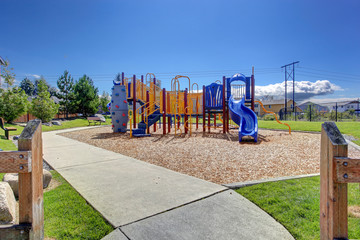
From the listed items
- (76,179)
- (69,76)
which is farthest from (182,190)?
(69,76)

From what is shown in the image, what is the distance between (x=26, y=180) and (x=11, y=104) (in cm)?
2023

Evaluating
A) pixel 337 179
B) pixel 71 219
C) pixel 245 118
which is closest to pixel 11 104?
pixel 245 118

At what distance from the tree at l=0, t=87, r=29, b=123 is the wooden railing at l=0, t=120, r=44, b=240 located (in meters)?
19.8

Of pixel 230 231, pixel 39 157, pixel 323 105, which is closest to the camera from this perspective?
pixel 39 157

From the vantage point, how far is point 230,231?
7.52ft

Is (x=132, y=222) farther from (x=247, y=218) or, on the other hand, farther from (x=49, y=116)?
(x=49, y=116)

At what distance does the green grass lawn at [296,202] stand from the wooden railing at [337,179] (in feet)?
2.71

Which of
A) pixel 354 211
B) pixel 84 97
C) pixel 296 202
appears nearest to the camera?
pixel 354 211

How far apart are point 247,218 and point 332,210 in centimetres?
123

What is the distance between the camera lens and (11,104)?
17.2m

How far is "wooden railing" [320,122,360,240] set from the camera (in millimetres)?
1477

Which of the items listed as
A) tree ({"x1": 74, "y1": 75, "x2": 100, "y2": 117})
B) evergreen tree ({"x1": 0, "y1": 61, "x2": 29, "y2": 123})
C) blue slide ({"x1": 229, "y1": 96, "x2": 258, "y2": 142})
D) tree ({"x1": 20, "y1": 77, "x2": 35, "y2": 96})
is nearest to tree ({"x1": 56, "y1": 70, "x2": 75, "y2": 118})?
tree ({"x1": 74, "y1": 75, "x2": 100, "y2": 117})

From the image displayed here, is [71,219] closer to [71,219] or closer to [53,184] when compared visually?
[71,219]

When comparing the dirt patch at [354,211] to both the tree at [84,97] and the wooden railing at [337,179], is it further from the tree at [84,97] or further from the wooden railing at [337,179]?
the tree at [84,97]
